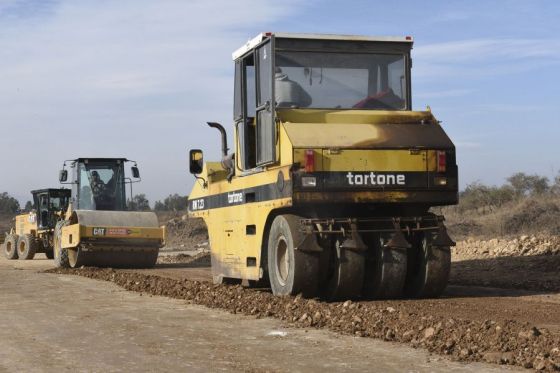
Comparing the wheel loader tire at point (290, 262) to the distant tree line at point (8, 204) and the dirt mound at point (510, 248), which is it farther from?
the distant tree line at point (8, 204)

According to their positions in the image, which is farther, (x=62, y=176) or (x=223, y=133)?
(x=62, y=176)

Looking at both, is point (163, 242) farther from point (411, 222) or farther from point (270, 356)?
point (270, 356)

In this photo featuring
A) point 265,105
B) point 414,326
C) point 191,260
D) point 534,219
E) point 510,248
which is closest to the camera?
point 414,326

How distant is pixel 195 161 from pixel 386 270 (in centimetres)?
415

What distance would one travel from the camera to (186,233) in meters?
47.4

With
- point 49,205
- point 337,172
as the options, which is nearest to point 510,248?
point 337,172

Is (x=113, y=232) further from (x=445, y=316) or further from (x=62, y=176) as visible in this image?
(x=445, y=316)

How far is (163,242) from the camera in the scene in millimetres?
21203

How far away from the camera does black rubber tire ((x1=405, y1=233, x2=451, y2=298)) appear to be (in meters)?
11.2

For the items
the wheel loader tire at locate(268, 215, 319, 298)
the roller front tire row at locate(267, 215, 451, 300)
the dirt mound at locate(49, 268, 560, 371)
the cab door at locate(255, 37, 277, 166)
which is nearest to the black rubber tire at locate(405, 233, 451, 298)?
the roller front tire row at locate(267, 215, 451, 300)

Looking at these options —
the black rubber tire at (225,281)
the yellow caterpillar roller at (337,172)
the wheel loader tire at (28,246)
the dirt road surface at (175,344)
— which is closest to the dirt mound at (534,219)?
the black rubber tire at (225,281)

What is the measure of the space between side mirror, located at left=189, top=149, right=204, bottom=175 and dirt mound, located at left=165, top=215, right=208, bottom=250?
29172 millimetres

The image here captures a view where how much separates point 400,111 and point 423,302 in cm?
248

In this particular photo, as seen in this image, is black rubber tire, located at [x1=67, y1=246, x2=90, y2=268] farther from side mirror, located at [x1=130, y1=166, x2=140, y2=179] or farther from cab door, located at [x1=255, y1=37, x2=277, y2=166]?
cab door, located at [x1=255, y1=37, x2=277, y2=166]
